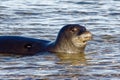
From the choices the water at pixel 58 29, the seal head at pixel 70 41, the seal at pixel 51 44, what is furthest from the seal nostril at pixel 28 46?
the water at pixel 58 29

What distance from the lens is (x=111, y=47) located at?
13.6m

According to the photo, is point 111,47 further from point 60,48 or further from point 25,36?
point 25,36

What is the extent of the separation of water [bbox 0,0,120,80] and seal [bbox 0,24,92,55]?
0.85 feet

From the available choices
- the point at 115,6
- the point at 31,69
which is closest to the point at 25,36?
the point at 31,69

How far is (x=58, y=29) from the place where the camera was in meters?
15.5

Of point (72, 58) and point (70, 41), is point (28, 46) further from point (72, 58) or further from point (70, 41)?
point (72, 58)

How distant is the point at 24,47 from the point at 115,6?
21.1 feet

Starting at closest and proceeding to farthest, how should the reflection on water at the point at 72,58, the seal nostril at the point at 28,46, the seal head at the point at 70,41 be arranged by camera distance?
the reflection on water at the point at 72,58
the seal head at the point at 70,41
the seal nostril at the point at 28,46

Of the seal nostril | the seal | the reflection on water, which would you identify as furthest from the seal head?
the seal nostril

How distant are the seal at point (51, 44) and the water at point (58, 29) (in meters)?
0.26

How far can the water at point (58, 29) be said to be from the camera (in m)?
11.1

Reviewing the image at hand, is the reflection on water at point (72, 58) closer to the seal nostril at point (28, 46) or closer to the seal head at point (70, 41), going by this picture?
the seal head at point (70, 41)

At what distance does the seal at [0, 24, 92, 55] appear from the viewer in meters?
13.2

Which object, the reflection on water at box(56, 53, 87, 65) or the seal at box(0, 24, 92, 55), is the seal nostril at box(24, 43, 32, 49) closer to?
the seal at box(0, 24, 92, 55)
